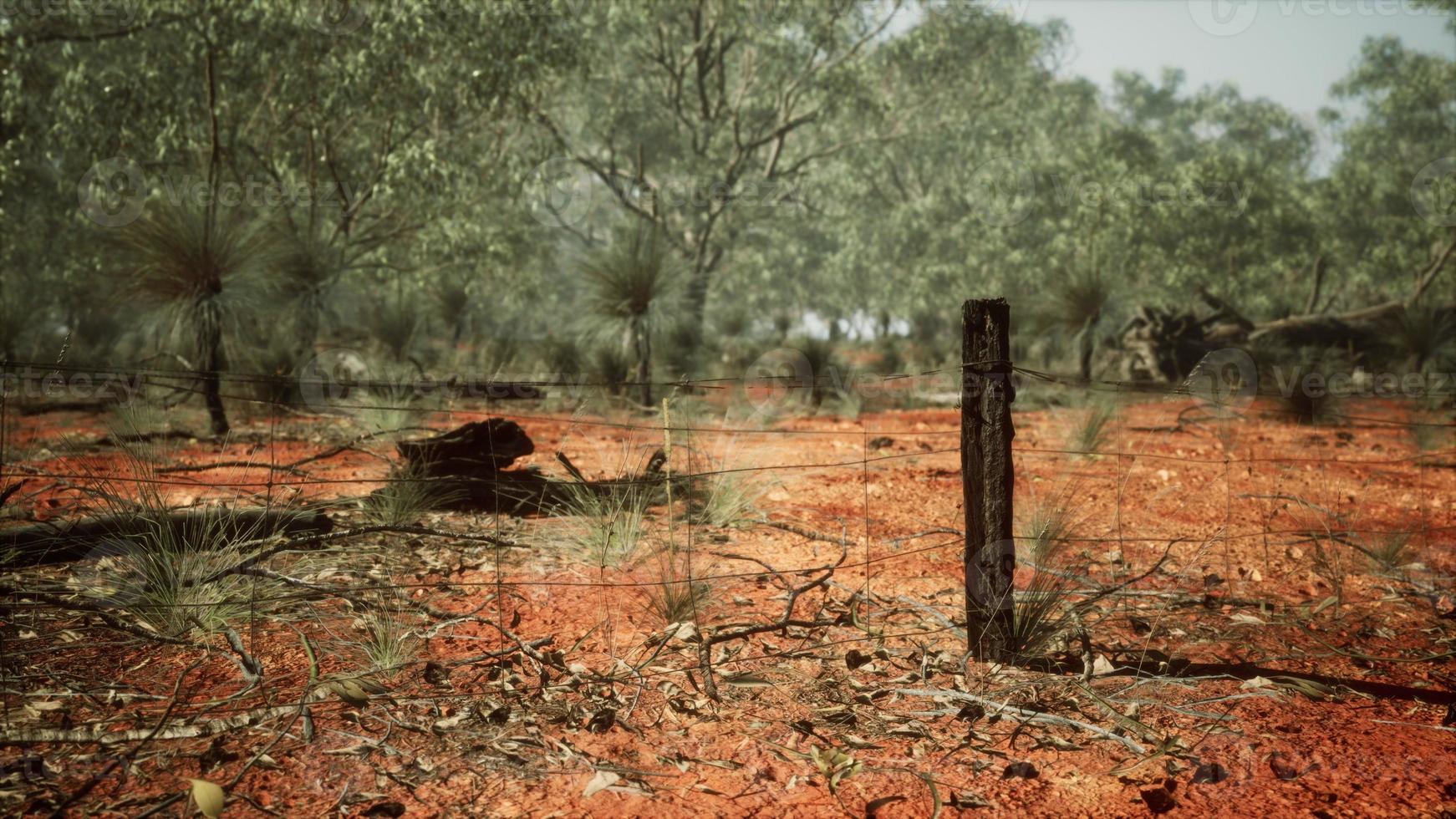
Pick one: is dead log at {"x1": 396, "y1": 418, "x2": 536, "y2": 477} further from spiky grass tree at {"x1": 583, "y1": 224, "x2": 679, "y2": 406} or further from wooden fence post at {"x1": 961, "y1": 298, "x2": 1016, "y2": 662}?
spiky grass tree at {"x1": 583, "y1": 224, "x2": 679, "y2": 406}

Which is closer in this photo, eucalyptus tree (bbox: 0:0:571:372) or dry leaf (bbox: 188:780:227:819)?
dry leaf (bbox: 188:780:227:819)

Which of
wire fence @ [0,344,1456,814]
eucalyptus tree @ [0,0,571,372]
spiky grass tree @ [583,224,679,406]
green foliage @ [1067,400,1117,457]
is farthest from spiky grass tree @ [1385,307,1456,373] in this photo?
eucalyptus tree @ [0,0,571,372]

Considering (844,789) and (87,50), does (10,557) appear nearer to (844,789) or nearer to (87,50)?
(844,789)

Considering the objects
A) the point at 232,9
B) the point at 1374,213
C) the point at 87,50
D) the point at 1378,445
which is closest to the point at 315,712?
the point at 1378,445

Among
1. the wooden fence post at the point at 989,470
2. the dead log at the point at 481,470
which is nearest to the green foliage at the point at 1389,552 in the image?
the wooden fence post at the point at 989,470

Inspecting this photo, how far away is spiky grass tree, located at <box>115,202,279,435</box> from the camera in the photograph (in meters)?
8.47

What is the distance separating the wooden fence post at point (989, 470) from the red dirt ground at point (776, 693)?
9.6 inches

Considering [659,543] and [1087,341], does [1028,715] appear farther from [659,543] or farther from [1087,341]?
[1087,341]

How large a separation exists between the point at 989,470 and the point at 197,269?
7492 mm

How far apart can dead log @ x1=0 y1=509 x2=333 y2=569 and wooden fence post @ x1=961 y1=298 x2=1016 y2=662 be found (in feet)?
9.40

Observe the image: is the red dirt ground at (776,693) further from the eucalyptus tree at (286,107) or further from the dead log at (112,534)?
the eucalyptus tree at (286,107)

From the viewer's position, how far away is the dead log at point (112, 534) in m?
4.10

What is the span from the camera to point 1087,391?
1299cm

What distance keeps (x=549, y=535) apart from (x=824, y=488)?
2.55m
